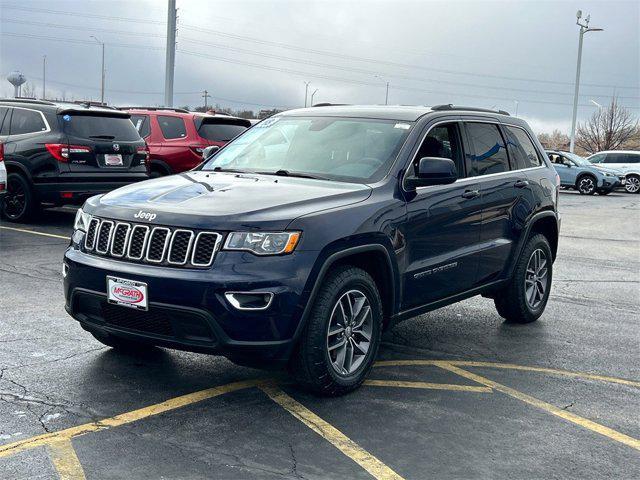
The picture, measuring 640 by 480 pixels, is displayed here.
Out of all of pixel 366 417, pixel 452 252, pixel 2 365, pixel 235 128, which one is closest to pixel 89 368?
pixel 2 365

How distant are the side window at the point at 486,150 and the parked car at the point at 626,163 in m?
29.4

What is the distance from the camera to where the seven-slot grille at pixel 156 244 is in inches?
186

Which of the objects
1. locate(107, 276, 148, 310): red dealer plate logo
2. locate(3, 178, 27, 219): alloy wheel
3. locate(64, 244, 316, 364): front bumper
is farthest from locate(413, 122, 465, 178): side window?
locate(3, 178, 27, 219): alloy wheel

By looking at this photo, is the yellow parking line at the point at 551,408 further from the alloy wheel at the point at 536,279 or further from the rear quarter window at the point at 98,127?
the rear quarter window at the point at 98,127

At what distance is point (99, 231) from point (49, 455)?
4.95ft

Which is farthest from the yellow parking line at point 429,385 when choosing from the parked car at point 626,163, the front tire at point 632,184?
the front tire at point 632,184

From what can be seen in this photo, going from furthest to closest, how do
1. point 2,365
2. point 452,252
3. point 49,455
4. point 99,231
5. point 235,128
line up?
1. point 235,128
2. point 452,252
3. point 2,365
4. point 99,231
5. point 49,455

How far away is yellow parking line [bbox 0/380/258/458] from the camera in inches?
167

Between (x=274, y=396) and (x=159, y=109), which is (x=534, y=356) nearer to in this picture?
(x=274, y=396)

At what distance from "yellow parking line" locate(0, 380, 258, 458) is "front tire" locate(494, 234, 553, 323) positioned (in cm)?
284

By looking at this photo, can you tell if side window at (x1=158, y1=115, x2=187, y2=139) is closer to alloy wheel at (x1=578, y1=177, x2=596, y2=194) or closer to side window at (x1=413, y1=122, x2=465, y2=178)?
side window at (x1=413, y1=122, x2=465, y2=178)

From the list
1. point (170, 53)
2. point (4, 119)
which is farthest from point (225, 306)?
point (170, 53)

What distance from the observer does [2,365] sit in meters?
5.62

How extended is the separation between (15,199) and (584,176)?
24.2 m
